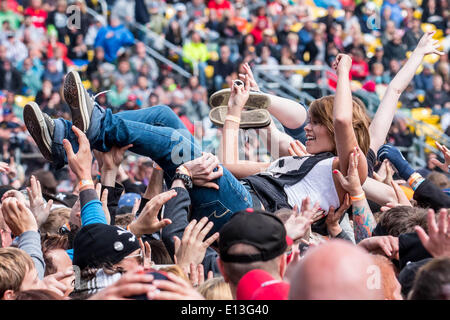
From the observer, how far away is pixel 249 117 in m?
4.45

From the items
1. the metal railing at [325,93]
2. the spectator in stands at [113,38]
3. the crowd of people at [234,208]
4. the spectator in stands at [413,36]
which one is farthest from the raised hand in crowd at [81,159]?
the spectator in stands at [413,36]

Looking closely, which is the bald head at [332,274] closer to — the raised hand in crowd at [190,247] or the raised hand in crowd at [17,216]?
the raised hand in crowd at [190,247]

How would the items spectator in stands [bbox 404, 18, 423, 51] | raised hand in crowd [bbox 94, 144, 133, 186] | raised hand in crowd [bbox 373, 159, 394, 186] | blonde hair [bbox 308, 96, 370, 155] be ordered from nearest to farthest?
blonde hair [bbox 308, 96, 370, 155], raised hand in crowd [bbox 94, 144, 133, 186], raised hand in crowd [bbox 373, 159, 394, 186], spectator in stands [bbox 404, 18, 423, 51]

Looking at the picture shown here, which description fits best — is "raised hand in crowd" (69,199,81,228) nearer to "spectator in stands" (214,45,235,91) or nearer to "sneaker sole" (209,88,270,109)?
"sneaker sole" (209,88,270,109)

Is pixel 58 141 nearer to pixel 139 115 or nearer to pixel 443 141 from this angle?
pixel 139 115

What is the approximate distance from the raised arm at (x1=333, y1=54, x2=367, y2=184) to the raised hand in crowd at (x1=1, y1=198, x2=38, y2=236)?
1.53 meters

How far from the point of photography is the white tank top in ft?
12.0

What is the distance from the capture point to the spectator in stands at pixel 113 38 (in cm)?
1259

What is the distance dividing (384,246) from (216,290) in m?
0.88

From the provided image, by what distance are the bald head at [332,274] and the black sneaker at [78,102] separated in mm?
2199

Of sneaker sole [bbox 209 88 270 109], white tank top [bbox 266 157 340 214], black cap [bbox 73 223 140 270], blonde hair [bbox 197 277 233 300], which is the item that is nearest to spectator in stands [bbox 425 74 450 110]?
sneaker sole [bbox 209 88 270 109]

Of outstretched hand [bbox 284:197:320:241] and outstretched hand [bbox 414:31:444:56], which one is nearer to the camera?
outstretched hand [bbox 284:197:320:241]

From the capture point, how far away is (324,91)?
11.3 metres
